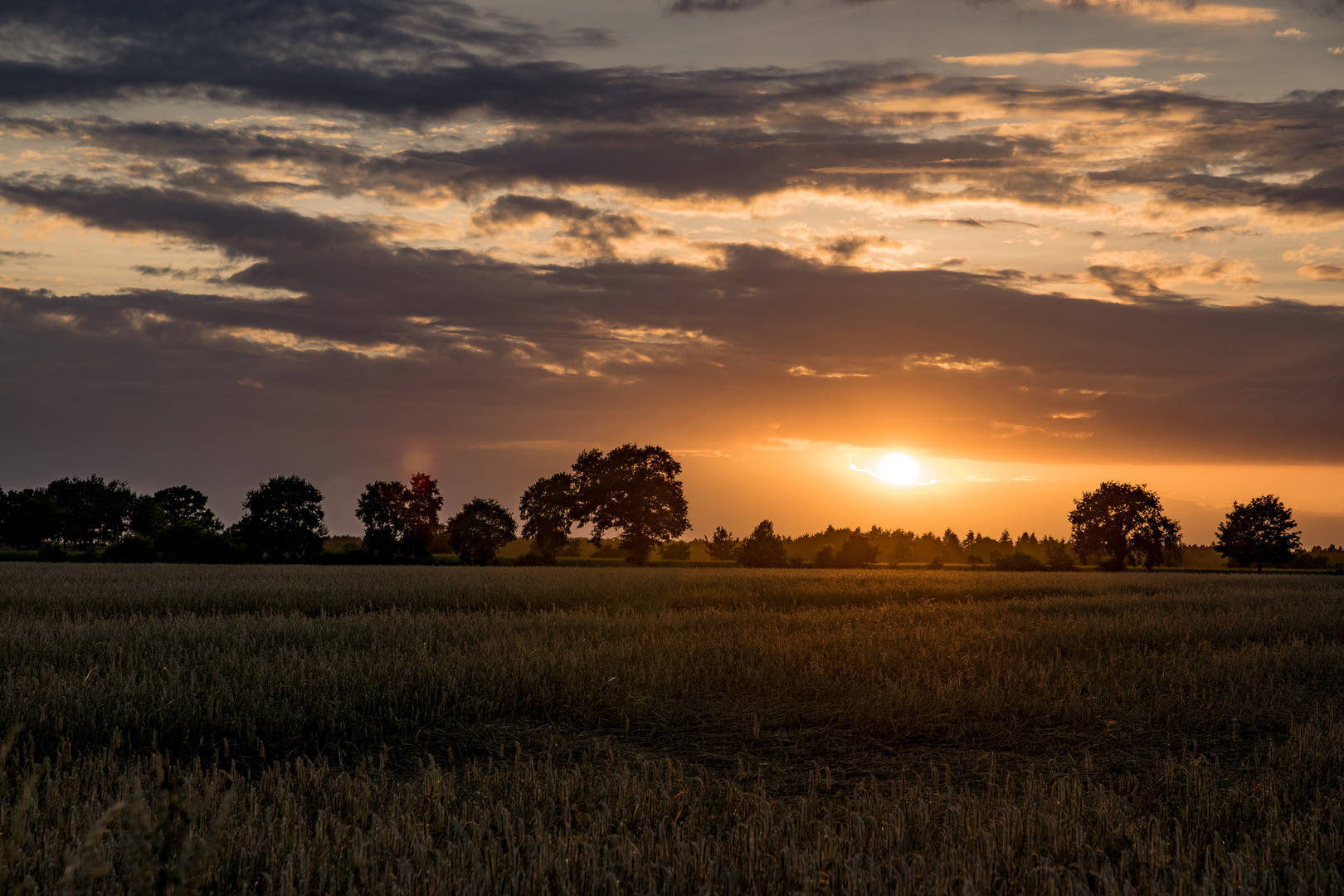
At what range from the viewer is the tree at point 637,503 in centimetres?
6531

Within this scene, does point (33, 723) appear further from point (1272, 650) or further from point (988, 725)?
point (1272, 650)

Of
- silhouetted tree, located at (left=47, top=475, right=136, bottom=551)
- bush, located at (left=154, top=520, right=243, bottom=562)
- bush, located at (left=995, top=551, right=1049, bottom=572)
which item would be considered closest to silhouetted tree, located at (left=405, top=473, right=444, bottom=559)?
bush, located at (left=154, top=520, right=243, bottom=562)

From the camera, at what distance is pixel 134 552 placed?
53.1 metres

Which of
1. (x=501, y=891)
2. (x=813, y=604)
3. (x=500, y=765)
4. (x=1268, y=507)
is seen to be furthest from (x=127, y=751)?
(x=1268, y=507)

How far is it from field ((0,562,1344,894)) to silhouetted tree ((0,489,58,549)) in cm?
7805

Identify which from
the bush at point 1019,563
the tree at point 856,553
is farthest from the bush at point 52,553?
the bush at point 1019,563

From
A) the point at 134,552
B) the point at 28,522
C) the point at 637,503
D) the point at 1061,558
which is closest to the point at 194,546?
the point at 134,552

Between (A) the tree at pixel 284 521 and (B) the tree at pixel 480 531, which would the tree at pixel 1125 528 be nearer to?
(B) the tree at pixel 480 531

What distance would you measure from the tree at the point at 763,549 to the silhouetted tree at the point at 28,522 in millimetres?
66635

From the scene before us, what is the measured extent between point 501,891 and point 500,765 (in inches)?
148

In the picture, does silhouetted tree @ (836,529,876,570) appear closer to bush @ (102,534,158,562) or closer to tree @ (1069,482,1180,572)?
tree @ (1069,482,1180,572)

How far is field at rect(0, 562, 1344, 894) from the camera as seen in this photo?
15.9 feet

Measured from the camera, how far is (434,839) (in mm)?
5551

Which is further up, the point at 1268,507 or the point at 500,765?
the point at 1268,507
